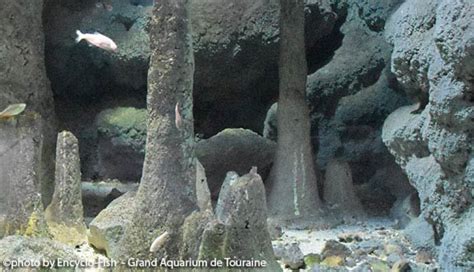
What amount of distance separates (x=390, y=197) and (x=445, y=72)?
3.71 metres

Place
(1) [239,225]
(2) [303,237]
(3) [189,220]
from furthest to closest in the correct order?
(2) [303,237], (3) [189,220], (1) [239,225]

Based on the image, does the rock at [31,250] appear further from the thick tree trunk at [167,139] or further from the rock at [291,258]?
the rock at [291,258]

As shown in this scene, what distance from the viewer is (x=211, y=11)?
27.2 ft

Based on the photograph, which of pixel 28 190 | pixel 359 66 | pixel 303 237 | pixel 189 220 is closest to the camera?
pixel 189 220

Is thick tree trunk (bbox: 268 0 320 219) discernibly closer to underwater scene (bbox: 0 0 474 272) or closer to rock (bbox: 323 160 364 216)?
underwater scene (bbox: 0 0 474 272)

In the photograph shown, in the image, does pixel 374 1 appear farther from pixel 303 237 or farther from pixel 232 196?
pixel 232 196

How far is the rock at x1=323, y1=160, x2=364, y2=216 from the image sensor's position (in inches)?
293

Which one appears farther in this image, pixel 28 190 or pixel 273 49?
pixel 273 49

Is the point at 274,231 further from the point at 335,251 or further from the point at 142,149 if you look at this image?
the point at 142,149

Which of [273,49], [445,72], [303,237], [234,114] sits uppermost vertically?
[273,49]

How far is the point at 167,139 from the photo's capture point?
4457 millimetres

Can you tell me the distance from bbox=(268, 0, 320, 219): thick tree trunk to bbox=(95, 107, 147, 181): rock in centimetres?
207

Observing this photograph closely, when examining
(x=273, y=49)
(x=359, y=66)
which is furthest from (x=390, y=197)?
(x=273, y=49)

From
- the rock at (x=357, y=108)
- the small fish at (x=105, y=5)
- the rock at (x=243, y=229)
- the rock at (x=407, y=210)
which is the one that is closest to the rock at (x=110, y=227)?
the rock at (x=243, y=229)
